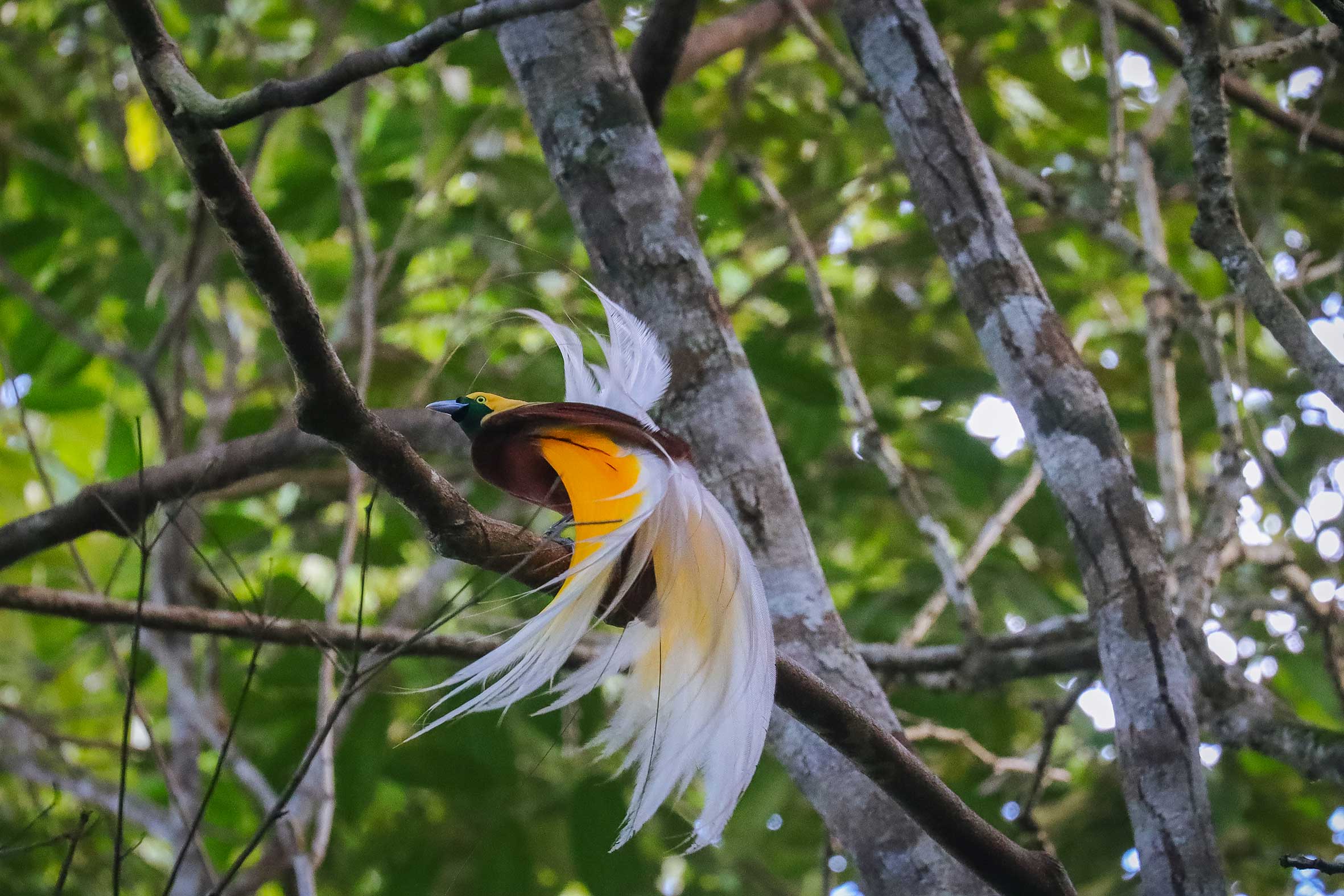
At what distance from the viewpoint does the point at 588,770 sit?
2.75m

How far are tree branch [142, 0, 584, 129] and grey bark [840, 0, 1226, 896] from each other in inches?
35.7

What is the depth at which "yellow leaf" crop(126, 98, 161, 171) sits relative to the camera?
13.9 feet

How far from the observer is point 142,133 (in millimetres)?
4723

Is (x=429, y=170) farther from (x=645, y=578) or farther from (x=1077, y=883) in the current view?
(x=1077, y=883)

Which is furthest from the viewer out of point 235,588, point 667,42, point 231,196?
point 235,588

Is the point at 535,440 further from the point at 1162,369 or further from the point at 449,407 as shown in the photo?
the point at 1162,369

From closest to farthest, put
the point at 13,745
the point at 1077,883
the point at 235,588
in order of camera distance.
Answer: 1. the point at 1077,883
2. the point at 13,745
3. the point at 235,588

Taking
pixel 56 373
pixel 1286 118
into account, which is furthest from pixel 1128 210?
pixel 56 373

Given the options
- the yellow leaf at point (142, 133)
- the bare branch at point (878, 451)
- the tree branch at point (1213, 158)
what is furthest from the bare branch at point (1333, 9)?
the yellow leaf at point (142, 133)

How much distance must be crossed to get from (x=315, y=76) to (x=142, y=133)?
14.0ft

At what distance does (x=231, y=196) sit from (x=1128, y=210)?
348cm

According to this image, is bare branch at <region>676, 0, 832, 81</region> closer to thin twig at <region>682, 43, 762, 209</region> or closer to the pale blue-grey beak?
thin twig at <region>682, 43, 762, 209</region>

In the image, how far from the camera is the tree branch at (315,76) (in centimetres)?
93

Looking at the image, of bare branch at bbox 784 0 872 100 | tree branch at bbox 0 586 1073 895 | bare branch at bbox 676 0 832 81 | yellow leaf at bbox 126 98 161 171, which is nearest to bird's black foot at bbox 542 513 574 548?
tree branch at bbox 0 586 1073 895
